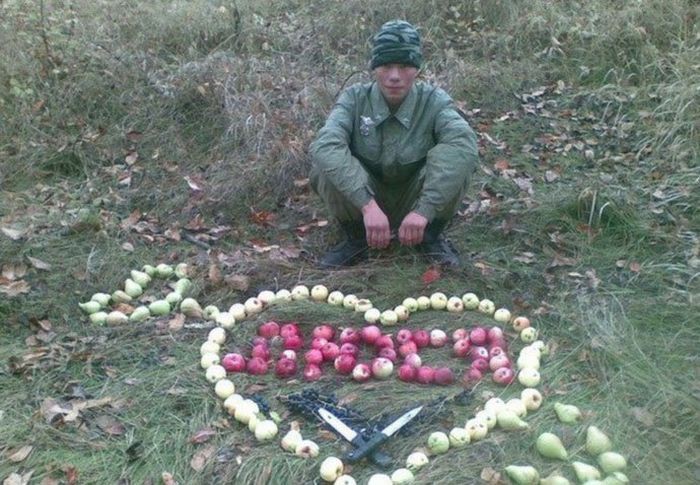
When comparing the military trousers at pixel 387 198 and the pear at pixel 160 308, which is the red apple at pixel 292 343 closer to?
the pear at pixel 160 308

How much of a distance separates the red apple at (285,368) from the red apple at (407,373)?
545 millimetres

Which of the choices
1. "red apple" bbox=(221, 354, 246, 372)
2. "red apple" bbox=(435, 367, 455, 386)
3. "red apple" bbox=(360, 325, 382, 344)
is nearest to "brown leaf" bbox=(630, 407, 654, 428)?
"red apple" bbox=(435, 367, 455, 386)

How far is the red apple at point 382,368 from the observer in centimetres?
365

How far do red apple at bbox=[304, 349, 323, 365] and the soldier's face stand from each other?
5.33ft

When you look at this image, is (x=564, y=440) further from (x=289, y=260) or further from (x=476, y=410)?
(x=289, y=260)

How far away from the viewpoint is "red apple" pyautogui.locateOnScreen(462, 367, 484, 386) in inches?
141

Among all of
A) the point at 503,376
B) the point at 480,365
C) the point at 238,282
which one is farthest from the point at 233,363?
the point at 503,376

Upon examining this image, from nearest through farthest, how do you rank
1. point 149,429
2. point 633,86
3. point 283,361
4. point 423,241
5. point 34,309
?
point 149,429 → point 283,361 → point 34,309 → point 423,241 → point 633,86

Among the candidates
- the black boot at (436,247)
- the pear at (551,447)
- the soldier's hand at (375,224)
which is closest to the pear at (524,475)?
the pear at (551,447)

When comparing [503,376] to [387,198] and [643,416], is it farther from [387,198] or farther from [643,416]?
[387,198]

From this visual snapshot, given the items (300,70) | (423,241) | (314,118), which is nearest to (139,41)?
(300,70)

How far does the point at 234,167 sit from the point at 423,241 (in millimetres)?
1988

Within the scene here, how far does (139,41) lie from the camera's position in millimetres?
7535

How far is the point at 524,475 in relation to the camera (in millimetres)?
2912
